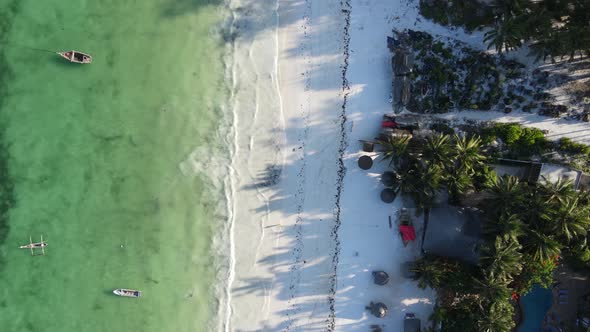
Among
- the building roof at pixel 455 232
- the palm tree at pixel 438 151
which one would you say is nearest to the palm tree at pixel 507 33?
the palm tree at pixel 438 151

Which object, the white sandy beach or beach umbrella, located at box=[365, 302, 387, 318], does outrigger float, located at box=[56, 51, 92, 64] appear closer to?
the white sandy beach

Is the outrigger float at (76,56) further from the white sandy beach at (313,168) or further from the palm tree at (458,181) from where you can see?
the palm tree at (458,181)

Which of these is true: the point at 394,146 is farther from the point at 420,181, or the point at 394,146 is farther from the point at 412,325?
the point at 412,325

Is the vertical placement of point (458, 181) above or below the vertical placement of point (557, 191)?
above

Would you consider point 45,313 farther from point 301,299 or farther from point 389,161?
point 389,161

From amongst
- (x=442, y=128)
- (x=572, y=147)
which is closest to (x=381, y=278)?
(x=442, y=128)

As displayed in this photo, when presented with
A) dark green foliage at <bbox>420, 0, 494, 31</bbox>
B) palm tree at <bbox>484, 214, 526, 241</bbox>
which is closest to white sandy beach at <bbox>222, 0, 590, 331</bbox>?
dark green foliage at <bbox>420, 0, 494, 31</bbox>
